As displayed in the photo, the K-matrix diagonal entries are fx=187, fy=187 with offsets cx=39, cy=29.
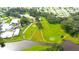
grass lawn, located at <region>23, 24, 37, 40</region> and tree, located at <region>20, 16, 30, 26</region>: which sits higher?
tree, located at <region>20, 16, 30, 26</region>

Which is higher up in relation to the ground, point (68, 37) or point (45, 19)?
point (45, 19)

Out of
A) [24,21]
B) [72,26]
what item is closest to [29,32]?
[24,21]

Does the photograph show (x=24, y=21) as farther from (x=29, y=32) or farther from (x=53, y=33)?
(x=53, y=33)

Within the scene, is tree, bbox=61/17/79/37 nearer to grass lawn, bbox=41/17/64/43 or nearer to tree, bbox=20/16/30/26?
grass lawn, bbox=41/17/64/43

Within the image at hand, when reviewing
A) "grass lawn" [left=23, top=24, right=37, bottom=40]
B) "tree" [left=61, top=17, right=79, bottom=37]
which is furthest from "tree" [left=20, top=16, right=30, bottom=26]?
"tree" [left=61, top=17, right=79, bottom=37]

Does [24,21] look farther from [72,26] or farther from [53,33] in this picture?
[72,26]

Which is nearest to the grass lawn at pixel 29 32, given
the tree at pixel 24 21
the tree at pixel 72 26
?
the tree at pixel 24 21

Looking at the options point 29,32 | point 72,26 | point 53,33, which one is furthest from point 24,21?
point 72,26

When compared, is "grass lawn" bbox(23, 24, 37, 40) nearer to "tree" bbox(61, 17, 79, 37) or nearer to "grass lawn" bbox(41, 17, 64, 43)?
"grass lawn" bbox(41, 17, 64, 43)

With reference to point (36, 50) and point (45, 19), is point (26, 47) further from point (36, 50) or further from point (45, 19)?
point (45, 19)
